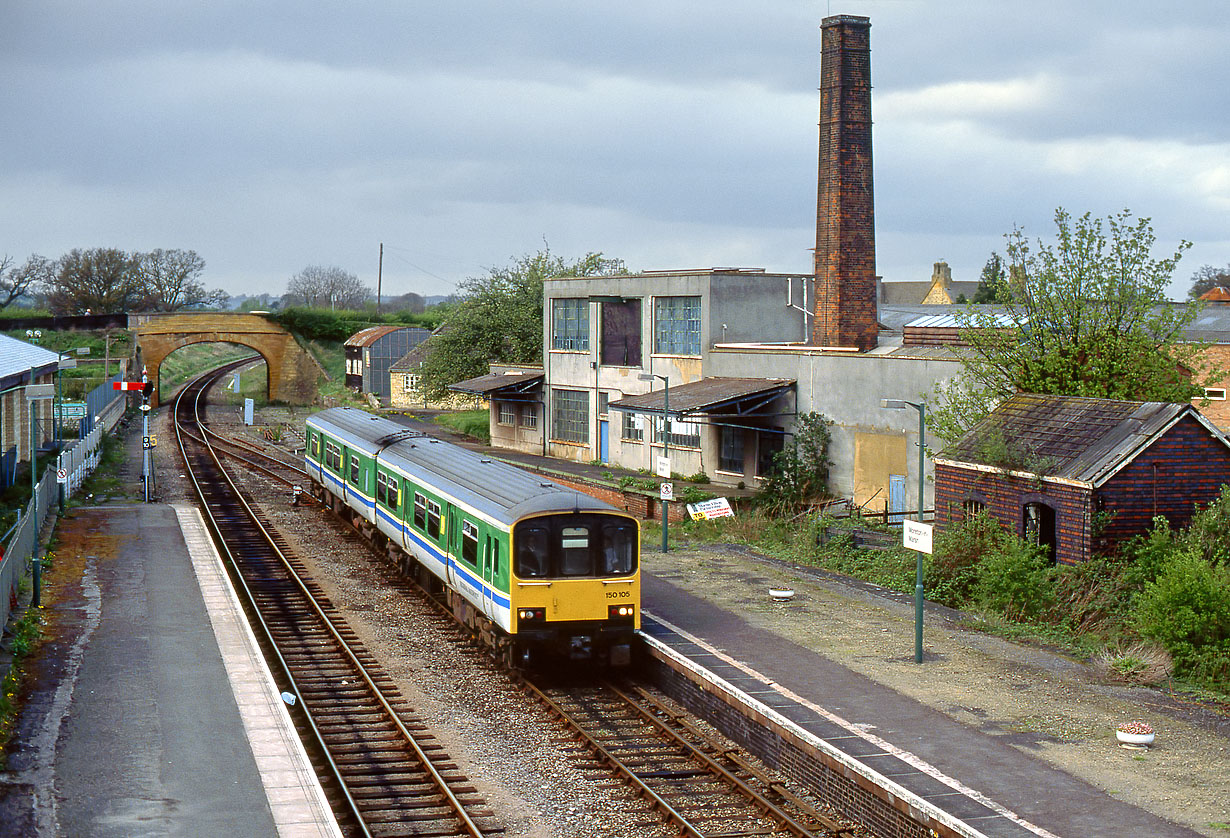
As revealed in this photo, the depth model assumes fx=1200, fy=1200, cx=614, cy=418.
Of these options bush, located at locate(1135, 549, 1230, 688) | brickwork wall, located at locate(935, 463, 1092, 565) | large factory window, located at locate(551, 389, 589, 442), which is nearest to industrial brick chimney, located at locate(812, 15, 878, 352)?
large factory window, located at locate(551, 389, 589, 442)

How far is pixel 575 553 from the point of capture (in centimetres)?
1727

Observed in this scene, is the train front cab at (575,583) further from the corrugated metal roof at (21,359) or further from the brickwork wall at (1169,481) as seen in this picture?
the corrugated metal roof at (21,359)

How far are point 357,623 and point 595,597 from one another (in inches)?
256

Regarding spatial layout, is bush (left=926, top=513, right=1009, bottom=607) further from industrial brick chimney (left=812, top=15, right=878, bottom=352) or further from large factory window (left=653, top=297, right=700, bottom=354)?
large factory window (left=653, top=297, right=700, bottom=354)

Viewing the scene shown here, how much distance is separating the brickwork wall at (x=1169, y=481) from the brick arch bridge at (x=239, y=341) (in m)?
62.3

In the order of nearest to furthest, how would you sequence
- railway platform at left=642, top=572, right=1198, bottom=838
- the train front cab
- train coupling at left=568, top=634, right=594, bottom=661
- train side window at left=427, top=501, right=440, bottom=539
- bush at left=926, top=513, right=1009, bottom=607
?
railway platform at left=642, top=572, right=1198, bottom=838 → the train front cab → train coupling at left=568, top=634, right=594, bottom=661 → train side window at left=427, top=501, right=440, bottom=539 → bush at left=926, top=513, right=1009, bottom=607

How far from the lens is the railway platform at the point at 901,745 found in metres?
11.4

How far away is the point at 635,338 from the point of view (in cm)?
4369

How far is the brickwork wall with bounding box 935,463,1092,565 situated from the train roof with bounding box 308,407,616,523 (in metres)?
8.15

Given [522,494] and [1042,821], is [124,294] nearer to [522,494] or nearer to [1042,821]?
[522,494]

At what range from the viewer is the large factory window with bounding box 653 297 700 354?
1608 inches

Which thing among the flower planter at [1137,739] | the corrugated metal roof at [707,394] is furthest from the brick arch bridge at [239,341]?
the flower planter at [1137,739]

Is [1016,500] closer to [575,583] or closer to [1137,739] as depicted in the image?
[1137,739]

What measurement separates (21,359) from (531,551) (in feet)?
87.8
